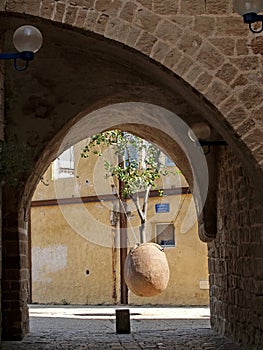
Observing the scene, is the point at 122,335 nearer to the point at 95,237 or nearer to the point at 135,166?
the point at 135,166

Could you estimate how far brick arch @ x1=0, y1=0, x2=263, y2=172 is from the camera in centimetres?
573

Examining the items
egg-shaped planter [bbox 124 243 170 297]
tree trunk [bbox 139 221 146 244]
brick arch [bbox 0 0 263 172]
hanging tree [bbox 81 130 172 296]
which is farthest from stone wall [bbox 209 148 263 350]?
tree trunk [bbox 139 221 146 244]

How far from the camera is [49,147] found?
30.4 ft

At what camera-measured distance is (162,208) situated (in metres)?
17.0

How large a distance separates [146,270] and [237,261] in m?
5.22

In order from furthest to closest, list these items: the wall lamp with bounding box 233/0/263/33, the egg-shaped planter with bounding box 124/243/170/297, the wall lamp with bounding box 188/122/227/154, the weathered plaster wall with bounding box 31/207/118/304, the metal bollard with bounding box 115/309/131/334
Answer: the weathered plaster wall with bounding box 31/207/118/304
the egg-shaped planter with bounding box 124/243/170/297
the metal bollard with bounding box 115/309/131/334
the wall lamp with bounding box 188/122/227/154
the wall lamp with bounding box 233/0/263/33

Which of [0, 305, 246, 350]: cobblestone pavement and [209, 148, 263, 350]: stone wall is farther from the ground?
[209, 148, 263, 350]: stone wall

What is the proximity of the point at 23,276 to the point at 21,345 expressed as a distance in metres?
1.31

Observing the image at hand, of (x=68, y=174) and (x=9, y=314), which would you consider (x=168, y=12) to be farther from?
(x=68, y=174)

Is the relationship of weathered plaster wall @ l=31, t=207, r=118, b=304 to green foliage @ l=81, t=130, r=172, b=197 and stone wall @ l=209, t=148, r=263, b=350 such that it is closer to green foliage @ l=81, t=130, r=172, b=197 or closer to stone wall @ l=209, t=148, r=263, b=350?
green foliage @ l=81, t=130, r=172, b=197

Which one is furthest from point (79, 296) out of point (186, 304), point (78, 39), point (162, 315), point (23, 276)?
point (78, 39)

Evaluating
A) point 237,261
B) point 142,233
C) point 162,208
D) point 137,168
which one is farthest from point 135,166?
point 237,261

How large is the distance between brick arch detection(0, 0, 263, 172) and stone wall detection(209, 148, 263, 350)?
133cm

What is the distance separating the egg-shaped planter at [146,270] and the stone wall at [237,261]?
3215 millimetres
